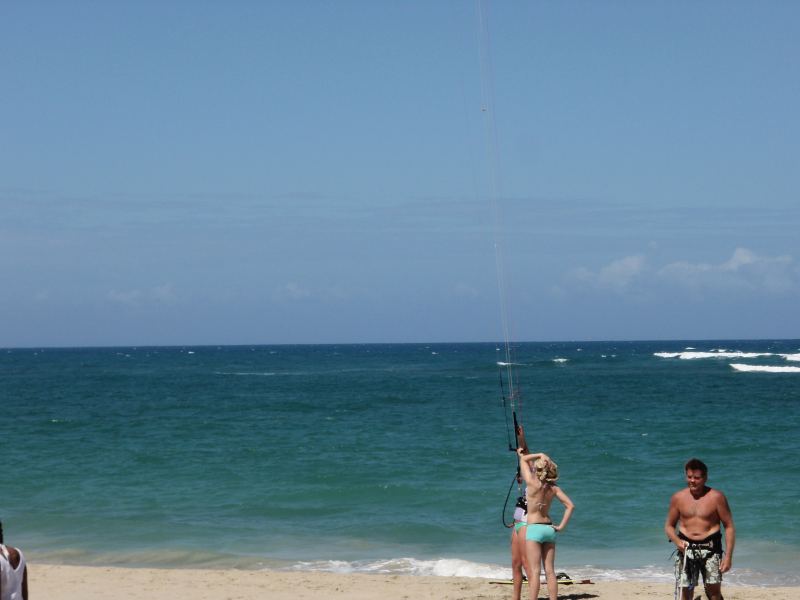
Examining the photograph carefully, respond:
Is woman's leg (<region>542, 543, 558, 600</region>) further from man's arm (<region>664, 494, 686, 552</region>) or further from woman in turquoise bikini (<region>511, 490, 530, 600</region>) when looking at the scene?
man's arm (<region>664, 494, 686, 552</region>)

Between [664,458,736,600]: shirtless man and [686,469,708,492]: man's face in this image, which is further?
[664,458,736,600]: shirtless man

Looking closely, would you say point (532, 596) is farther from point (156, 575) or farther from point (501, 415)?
point (501, 415)

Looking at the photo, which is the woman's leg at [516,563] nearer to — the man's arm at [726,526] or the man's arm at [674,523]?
the man's arm at [674,523]

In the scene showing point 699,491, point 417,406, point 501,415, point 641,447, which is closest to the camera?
point 699,491

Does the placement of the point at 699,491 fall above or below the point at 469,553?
above

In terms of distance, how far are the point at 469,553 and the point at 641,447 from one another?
12623 mm

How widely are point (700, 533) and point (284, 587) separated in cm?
524

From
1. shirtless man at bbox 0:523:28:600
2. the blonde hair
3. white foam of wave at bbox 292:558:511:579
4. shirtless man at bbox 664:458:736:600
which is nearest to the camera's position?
shirtless man at bbox 0:523:28:600

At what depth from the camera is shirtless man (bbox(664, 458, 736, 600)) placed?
308 inches

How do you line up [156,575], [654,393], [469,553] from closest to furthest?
[156,575] < [469,553] < [654,393]

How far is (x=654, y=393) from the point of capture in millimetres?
47938

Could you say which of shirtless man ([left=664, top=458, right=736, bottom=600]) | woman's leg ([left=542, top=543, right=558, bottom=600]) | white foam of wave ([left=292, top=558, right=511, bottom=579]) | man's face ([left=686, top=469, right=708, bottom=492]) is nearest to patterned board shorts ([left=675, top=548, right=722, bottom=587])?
shirtless man ([left=664, top=458, right=736, bottom=600])

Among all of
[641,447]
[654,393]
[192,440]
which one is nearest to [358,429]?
[192,440]

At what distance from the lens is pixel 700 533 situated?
25.8 ft
